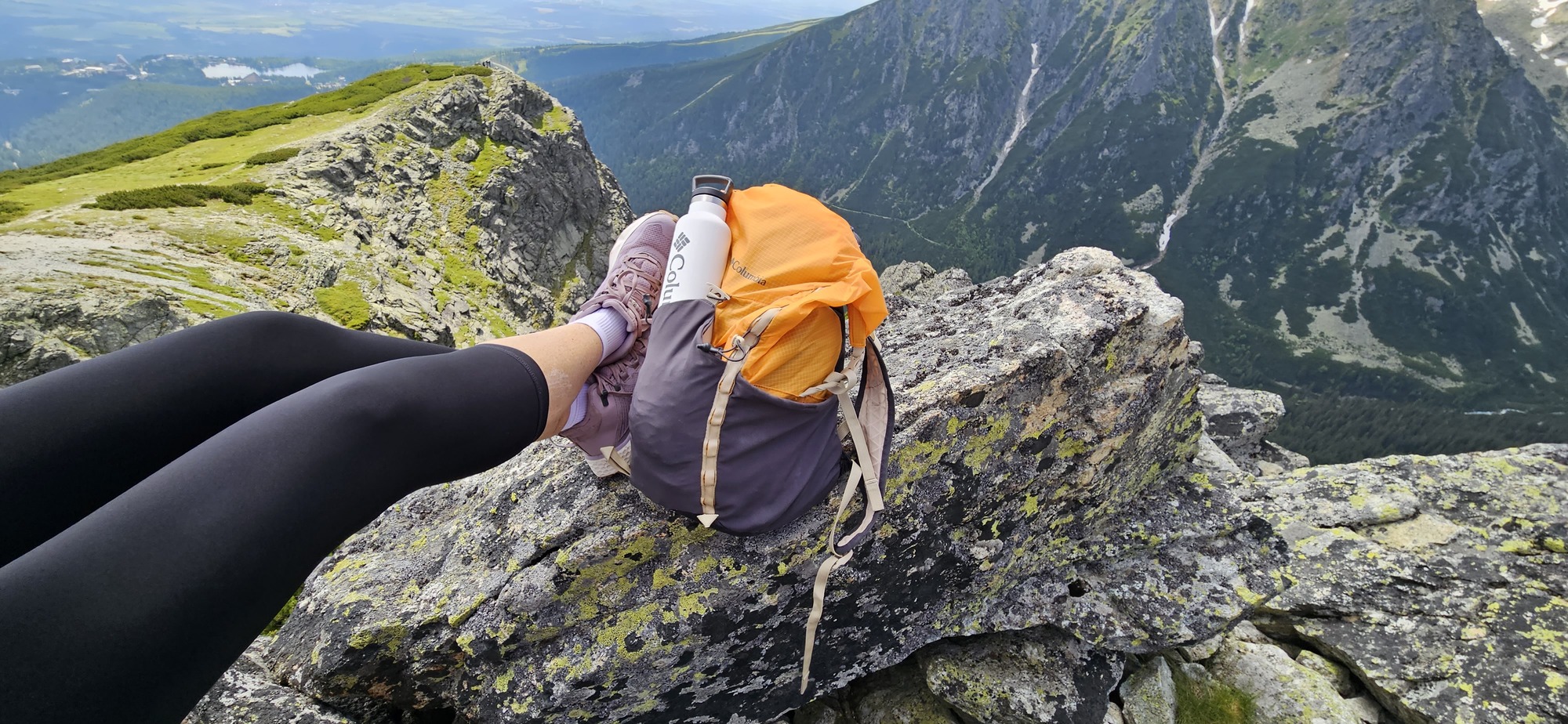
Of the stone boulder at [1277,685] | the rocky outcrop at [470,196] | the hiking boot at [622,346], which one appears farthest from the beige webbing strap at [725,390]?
the rocky outcrop at [470,196]

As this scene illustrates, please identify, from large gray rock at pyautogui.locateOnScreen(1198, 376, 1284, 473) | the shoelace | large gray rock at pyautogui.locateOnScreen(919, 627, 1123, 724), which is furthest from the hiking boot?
large gray rock at pyautogui.locateOnScreen(1198, 376, 1284, 473)

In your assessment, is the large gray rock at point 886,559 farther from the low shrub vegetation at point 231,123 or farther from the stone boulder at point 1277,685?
the low shrub vegetation at point 231,123

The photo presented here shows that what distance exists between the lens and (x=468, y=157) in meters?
38.8

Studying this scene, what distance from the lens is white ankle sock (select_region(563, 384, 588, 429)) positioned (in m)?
5.21

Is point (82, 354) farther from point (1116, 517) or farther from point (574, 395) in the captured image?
point (1116, 517)

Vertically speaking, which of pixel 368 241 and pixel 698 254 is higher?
pixel 698 254

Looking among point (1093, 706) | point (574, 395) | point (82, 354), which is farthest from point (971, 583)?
point (82, 354)

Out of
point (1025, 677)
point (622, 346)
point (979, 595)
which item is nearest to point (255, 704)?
point (622, 346)

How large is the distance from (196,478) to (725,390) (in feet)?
9.39

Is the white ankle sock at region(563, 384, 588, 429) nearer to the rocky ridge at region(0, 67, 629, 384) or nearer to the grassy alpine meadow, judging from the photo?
the rocky ridge at region(0, 67, 629, 384)

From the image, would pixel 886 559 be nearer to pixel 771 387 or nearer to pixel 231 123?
pixel 771 387

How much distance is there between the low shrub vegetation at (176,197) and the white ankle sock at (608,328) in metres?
29.6

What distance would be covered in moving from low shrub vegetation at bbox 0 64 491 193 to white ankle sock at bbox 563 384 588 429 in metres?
44.9

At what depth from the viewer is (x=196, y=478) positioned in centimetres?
278
